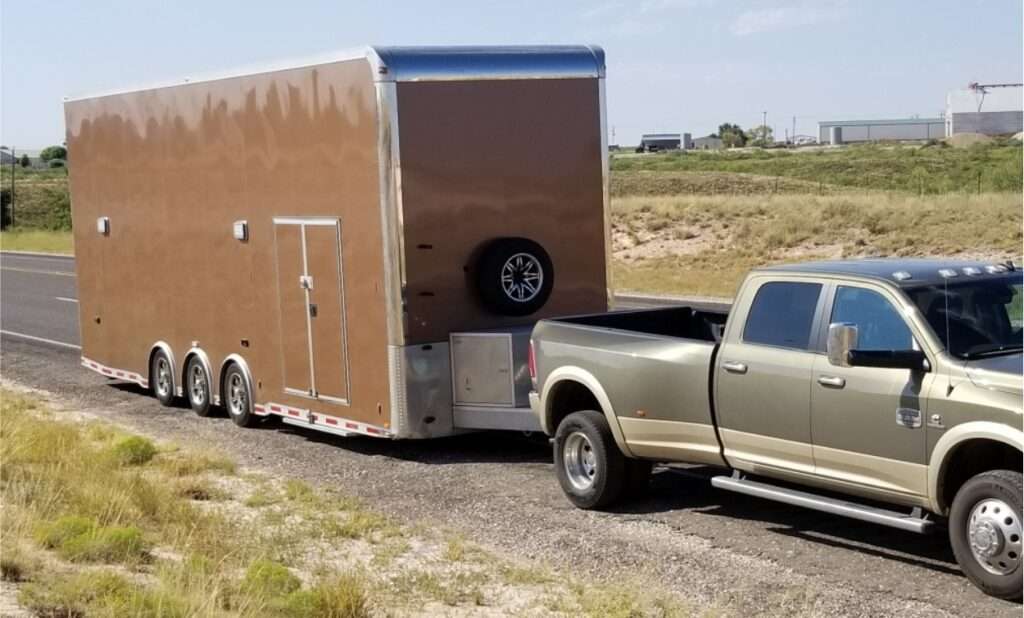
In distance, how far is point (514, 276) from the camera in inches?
531

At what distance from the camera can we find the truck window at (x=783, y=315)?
9617 mm

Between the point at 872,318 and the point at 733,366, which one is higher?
the point at 872,318

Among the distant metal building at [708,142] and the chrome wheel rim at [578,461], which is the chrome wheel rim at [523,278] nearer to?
the chrome wheel rim at [578,461]

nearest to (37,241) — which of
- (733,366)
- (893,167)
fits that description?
(893,167)

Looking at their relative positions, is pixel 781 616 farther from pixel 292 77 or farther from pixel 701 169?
pixel 701 169

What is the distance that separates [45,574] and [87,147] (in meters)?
10.9

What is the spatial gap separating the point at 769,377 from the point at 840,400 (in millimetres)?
631

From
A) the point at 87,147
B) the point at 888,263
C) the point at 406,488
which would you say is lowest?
the point at 406,488

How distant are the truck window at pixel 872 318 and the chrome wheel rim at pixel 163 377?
32.2ft

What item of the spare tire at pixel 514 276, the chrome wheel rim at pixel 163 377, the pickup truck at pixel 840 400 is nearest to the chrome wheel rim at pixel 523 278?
the spare tire at pixel 514 276

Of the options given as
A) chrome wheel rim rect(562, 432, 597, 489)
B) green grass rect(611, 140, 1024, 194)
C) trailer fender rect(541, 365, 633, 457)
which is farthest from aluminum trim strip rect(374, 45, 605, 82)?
green grass rect(611, 140, 1024, 194)

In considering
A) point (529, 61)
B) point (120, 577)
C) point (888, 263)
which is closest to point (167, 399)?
point (529, 61)

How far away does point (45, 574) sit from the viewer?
29.1 ft

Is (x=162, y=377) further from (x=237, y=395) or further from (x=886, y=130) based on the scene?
(x=886, y=130)
